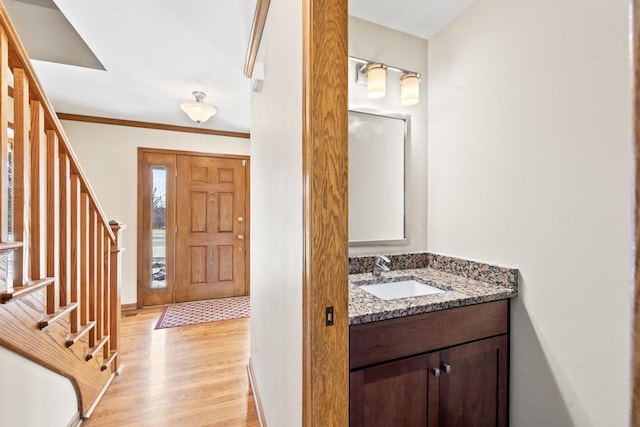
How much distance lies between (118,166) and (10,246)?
2824 mm

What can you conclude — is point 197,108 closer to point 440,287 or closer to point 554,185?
point 440,287

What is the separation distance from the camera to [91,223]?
1.81 m

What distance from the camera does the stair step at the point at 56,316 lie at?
4.17ft

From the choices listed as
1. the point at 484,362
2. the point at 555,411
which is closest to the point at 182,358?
the point at 484,362

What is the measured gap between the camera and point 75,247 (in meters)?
1.59

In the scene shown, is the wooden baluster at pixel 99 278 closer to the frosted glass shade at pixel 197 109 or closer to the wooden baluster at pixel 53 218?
the wooden baluster at pixel 53 218

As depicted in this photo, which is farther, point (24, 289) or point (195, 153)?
point (195, 153)

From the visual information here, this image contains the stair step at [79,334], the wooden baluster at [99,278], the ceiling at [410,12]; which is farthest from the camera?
the wooden baluster at [99,278]

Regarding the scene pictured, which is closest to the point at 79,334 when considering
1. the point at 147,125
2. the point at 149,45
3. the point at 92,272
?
the point at 92,272

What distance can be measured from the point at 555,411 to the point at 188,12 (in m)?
2.72

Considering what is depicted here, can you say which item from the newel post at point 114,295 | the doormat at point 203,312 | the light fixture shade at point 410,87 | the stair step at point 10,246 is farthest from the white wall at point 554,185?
the doormat at point 203,312

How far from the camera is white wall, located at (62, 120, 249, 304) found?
336 centimetres

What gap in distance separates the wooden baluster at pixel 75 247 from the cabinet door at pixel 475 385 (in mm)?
1870

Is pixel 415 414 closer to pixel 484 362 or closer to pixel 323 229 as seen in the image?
pixel 484 362
